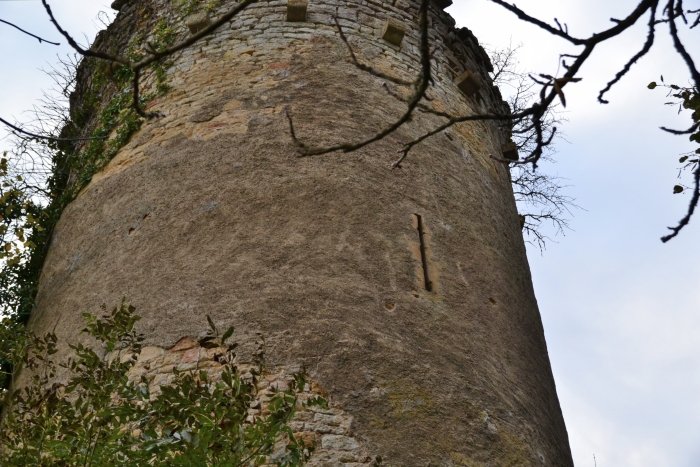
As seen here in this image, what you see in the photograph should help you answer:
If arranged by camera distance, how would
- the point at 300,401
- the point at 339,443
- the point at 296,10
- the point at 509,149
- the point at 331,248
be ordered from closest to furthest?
the point at 339,443, the point at 300,401, the point at 331,248, the point at 296,10, the point at 509,149

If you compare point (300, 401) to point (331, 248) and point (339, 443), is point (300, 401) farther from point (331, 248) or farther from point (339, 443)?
point (331, 248)

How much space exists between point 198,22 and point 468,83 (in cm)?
210

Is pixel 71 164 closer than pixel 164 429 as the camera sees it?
No

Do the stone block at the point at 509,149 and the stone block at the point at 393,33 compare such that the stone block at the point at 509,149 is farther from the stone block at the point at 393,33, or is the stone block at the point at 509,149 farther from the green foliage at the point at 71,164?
the green foliage at the point at 71,164

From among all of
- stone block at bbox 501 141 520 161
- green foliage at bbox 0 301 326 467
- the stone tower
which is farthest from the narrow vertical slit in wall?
stone block at bbox 501 141 520 161

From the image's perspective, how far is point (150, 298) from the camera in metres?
4.36

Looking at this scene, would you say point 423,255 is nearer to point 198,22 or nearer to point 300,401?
point 300,401

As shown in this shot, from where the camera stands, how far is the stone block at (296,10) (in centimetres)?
590

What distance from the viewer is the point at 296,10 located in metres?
5.91

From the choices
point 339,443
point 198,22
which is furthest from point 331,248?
point 198,22

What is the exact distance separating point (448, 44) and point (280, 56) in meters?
1.74

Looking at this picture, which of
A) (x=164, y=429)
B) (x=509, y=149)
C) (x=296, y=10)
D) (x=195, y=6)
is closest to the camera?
(x=164, y=429)

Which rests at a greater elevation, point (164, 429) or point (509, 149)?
point (509, 149)

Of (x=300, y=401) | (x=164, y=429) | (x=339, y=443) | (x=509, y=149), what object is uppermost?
(x=509, y=149)
